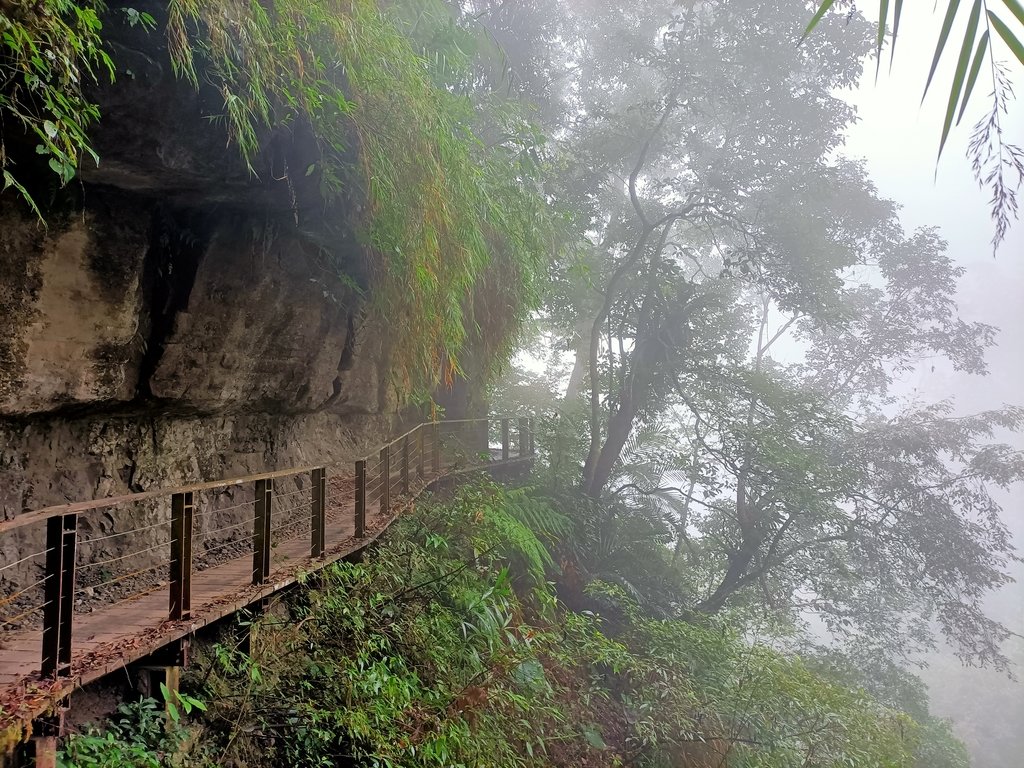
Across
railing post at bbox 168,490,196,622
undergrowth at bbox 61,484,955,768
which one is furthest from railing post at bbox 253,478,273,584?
railing post at bbox 168,490,196,622

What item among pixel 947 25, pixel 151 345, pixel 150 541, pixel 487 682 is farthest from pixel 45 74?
pixel 487 682

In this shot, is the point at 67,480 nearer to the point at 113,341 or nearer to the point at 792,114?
the point at 113,341

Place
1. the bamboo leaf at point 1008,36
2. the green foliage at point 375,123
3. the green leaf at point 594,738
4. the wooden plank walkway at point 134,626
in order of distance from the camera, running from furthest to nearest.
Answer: the green leaf at point 594,738 < the green foliage at point 375,123 < the wooden plank walkway at point 134,626 < the bamboo leaf at point 1008,36

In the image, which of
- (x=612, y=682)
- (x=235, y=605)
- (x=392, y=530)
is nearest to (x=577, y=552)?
(x=612, y=682)

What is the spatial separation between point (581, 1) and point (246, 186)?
20059 millimetres

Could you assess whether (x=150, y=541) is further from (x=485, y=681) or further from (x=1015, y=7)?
(x=1015, y=7)

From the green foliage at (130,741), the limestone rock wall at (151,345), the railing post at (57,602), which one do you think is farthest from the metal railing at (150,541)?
the green foliage at (130,741)

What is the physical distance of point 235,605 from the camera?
374 centimetres

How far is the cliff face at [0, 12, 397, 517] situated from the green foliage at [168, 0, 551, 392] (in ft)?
0.78

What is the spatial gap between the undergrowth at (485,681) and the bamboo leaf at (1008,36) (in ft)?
14.3

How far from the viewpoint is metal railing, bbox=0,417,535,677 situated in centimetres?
268

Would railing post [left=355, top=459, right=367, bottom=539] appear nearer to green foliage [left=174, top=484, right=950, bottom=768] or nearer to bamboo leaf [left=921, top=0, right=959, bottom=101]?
green foliage [left=174, top=484, right=950, bottom=768]

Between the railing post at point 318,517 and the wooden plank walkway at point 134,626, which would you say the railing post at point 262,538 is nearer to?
the wooden plank walkway at point 134,626

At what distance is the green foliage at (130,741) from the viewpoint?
2.72 meters
